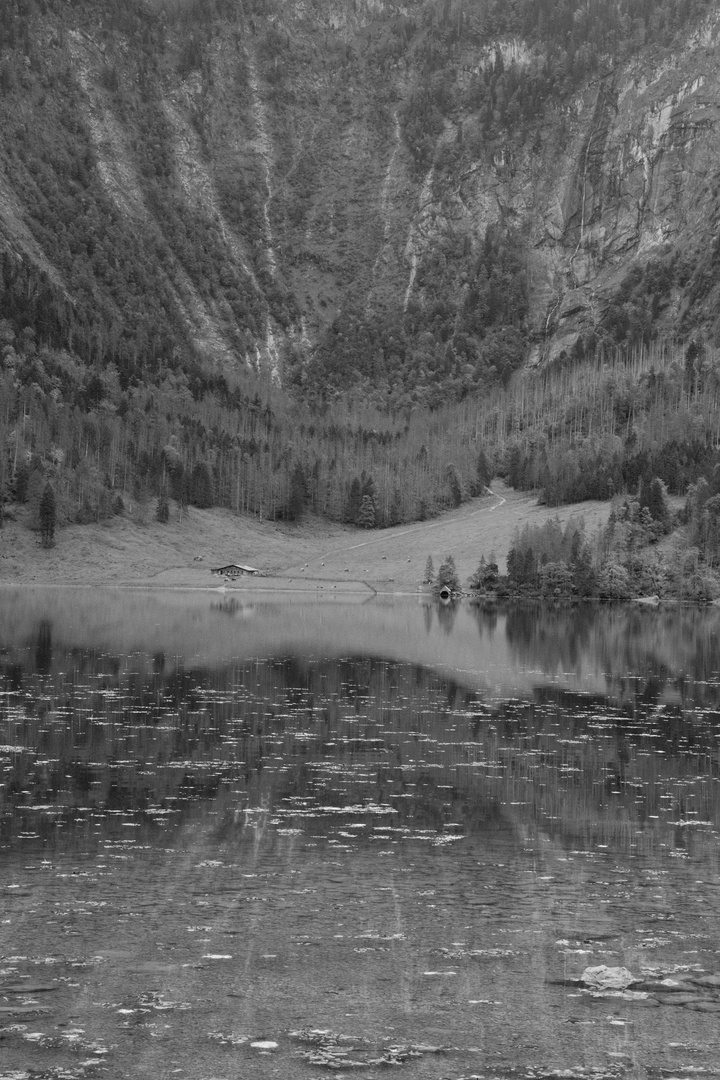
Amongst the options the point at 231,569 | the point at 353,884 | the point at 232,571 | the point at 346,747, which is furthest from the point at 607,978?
the point at 231,569

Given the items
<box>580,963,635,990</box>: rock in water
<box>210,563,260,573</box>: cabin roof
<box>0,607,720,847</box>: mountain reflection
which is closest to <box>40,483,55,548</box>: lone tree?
<box>210,563,260,573</box>: cabin roof

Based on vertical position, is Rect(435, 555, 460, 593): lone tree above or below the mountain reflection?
above

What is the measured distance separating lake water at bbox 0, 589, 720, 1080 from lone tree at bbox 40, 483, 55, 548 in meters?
141

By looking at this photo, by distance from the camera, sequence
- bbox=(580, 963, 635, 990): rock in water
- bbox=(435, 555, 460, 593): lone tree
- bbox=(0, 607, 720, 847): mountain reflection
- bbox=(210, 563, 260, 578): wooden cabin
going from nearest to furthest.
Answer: bbox=(580, 963, 635, 990): rock in water < bbox=(0, 607, 720, 847): mountain reflection < bbox=(435, 555, 460, 593): lone tree < bbox=(210, 563, 260, 578): wooden cabin

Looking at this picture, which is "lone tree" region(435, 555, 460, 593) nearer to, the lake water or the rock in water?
the lake water

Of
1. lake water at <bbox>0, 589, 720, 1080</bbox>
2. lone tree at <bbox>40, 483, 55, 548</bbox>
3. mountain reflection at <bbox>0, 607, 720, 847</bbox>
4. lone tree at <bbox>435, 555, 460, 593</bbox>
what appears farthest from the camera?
lone tree at <bbox>40, 483, 55, 548</bbox>

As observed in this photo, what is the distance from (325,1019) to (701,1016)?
18.5 ft

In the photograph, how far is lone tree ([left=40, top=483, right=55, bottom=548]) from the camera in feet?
643

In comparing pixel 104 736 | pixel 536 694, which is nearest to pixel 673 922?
pixel 104 736

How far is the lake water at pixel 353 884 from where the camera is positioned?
1662 cm

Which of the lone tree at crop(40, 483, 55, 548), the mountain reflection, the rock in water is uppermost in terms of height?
the lone tree at crop(40, 483, 55, 548)

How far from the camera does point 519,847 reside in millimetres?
28203

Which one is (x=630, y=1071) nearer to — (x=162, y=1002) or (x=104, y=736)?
(x=162, y=1002)

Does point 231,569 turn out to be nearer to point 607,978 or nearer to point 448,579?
point 448,579
